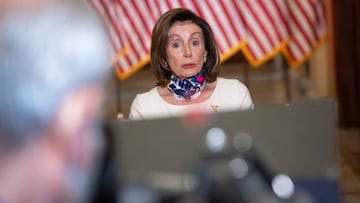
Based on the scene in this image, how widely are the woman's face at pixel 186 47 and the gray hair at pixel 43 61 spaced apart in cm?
130

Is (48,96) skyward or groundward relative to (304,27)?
skyward

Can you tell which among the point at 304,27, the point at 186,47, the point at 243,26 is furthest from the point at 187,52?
the point at 304,27

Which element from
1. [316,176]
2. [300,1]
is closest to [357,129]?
[300,1]

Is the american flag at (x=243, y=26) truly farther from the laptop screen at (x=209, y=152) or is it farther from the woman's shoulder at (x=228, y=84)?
the laptop screen at (x=209, y=152)

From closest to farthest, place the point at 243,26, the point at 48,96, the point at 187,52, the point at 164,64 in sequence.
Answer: the point at 48,96
the point at 187,52
the point at 164,64
the point at 243,26

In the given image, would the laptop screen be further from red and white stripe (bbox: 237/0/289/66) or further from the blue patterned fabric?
red and white stripe (bbox: 237/0/289/66)

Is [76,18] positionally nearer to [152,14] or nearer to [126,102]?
[152,14]

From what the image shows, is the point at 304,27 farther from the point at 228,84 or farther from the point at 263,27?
the point at 228,84

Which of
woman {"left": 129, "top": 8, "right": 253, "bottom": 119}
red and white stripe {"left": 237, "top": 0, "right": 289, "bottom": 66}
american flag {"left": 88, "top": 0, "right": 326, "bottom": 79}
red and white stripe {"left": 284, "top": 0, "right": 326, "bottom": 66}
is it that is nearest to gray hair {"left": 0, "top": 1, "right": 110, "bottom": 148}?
woman {"left": 129, "top": 8, "right": 253, "bottom": 119}

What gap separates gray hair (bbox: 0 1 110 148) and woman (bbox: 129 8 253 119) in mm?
1258

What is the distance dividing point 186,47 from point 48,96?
1.33 meters

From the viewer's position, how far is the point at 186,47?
205cm

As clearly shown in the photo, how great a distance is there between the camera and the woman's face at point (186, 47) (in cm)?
204

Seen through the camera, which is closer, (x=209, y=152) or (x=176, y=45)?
(x=209, y=152)
